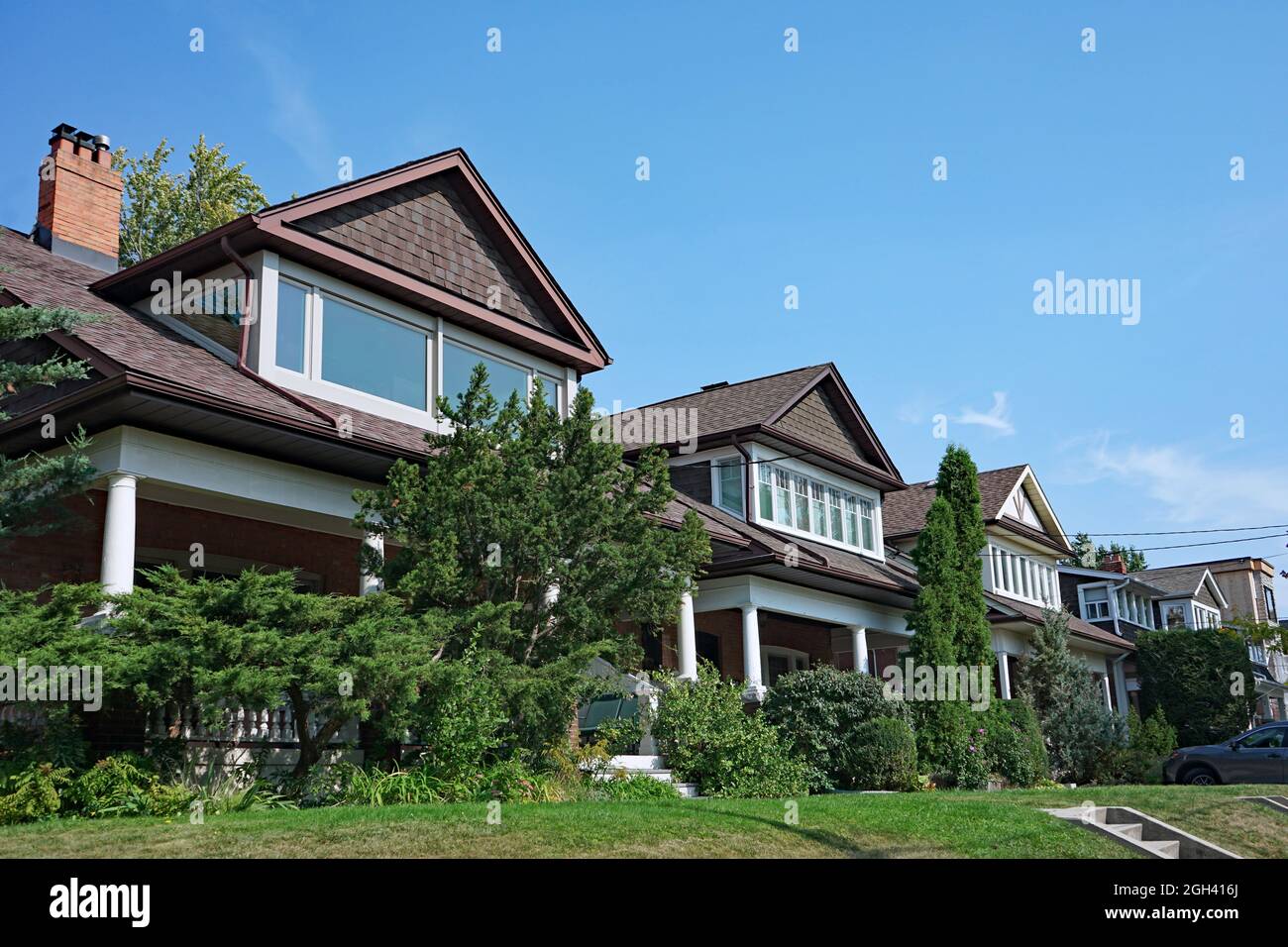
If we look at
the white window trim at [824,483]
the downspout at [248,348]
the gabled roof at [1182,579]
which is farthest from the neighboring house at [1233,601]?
the downspout at [248,348]

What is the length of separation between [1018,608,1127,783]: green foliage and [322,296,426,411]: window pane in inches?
586

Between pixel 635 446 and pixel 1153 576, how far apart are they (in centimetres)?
3790

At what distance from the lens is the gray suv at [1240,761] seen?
821 inches

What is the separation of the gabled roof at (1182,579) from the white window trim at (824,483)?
86.5 ft

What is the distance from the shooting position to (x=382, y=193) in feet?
55.2

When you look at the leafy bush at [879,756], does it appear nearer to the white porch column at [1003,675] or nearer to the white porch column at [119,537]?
the white porch column at [119,537]

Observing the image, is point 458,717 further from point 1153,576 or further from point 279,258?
point 1153,576

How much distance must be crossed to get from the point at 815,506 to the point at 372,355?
482 inches

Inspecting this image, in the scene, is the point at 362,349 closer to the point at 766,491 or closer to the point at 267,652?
the point at 267,652

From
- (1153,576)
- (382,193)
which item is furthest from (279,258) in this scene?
(1153,576)

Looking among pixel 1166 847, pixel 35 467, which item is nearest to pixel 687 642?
pixel 1166 847

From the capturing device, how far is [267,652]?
9.96 meters

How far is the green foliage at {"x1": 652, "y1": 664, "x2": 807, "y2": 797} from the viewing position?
1466 cm

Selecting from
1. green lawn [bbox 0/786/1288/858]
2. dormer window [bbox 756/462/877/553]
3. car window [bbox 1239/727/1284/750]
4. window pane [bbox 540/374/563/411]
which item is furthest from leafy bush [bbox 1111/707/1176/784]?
window pane [bbox 540/374/563/411]
